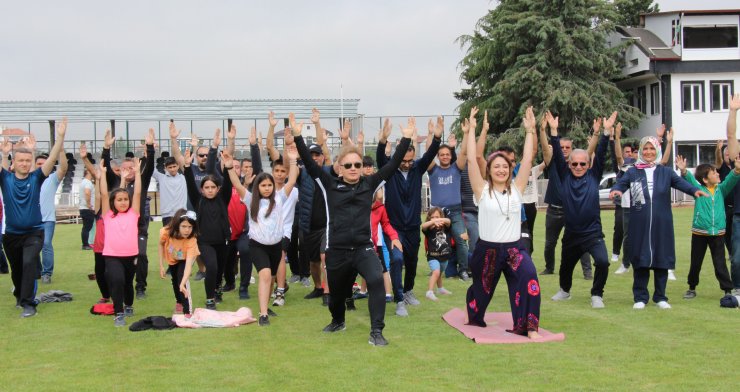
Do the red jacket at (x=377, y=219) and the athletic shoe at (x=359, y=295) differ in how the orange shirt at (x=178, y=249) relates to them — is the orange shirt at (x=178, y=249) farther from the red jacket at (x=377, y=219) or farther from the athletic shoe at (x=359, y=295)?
the athletic shoe at (x=359, y=295)

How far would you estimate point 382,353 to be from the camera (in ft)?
24.8

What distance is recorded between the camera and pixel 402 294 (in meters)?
10.1

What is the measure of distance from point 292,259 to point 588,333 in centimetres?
601

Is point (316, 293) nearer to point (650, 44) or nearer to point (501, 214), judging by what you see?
point (501, 214)

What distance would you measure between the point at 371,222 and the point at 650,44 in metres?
40.1

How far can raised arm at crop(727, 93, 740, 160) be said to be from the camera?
378 inches

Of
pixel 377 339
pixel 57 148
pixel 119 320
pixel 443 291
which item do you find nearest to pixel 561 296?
pixel 443 291

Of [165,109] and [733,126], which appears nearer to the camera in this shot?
[733,126]

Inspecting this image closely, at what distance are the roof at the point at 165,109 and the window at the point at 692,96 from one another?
59.3ft

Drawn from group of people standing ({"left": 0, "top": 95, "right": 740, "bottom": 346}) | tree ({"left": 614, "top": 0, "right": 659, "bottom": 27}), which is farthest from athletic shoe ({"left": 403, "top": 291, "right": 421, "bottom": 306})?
tree ({"left": 614, "top": 0, "right": 659, "bottom": 27})

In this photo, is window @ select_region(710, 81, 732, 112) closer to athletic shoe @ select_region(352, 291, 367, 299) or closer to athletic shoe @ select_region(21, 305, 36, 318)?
athletic shoe @ select_region(352, 291, 367, 299)

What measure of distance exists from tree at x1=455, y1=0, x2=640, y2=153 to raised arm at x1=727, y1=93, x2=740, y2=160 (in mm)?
31923

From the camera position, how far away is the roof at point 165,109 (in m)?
44.4

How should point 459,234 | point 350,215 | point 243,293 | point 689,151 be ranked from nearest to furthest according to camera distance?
1. point 350,215
2. point 243,293
3. point 459,234
4. point 689,151
